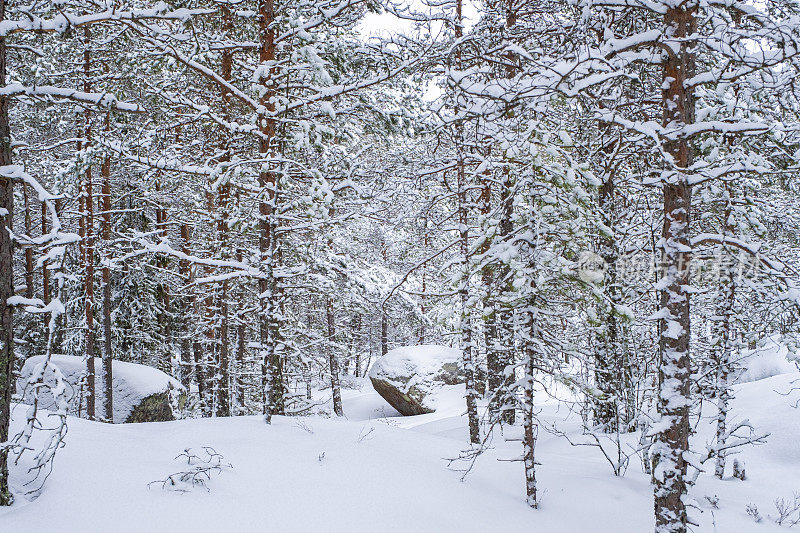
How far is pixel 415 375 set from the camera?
19.3 metres

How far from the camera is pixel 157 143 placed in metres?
Answer: 9.04

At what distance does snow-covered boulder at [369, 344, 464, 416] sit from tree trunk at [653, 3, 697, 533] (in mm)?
13678

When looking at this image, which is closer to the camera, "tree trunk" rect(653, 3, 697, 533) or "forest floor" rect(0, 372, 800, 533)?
"forest floor" rect(0, 372, 800, 533)

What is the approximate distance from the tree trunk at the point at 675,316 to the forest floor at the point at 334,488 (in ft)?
2.04

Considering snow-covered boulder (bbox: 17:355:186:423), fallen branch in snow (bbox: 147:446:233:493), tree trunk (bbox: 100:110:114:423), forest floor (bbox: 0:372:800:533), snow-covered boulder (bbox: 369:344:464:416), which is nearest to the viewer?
forest floor (bbox: 0:372:800:533)

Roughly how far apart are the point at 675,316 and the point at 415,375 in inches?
591

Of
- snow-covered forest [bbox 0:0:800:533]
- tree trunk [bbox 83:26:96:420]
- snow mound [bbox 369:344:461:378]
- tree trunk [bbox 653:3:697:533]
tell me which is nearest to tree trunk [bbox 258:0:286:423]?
snow-covered forest [bbox 0:0:800:533]

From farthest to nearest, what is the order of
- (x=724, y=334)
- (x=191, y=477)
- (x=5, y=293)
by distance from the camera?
1. (x=724, y=334)
2. (x=191, y=477)
3. (x=5, y=293)

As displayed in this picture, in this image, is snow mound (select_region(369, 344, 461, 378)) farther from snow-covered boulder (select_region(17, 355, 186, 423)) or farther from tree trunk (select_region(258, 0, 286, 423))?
tree trunk (select_region(258, 0, 286, 423))

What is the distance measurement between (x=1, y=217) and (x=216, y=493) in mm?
3222

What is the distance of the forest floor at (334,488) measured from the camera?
14.2 feet

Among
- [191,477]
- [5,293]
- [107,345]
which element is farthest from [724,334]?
[107,345]

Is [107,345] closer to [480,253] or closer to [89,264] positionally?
[89,264]

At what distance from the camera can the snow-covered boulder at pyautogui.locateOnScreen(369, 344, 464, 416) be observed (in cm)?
1881
